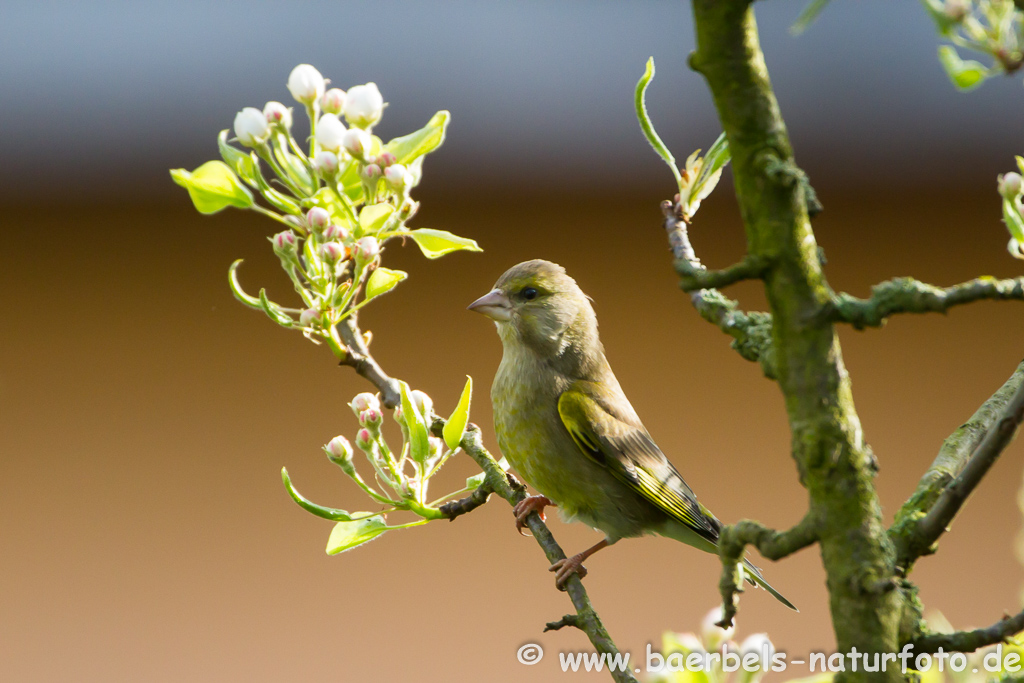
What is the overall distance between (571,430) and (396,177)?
1312 millimetres

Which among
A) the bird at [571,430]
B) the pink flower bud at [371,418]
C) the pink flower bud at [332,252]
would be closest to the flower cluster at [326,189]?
the pink flower bud at [332,252]

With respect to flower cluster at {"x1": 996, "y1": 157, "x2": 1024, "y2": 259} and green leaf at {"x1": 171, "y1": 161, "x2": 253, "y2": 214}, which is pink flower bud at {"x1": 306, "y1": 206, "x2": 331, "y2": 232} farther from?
flower cluster at {"x1": 996, "y1": 157, "x2": 1024, "y2": 259}

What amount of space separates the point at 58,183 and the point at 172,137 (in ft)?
2.18

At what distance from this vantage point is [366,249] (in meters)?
1.44

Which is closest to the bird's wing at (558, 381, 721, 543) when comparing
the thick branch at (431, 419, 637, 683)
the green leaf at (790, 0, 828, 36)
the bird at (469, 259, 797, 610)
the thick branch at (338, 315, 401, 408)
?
the bird at (469, 259, 797, 610)

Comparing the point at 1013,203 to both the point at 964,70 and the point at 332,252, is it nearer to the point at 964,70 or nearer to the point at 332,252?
the point at 964,70

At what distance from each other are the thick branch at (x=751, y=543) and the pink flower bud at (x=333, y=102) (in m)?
1.02

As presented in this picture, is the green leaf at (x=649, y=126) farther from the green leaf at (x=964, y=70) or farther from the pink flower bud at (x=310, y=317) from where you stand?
the pink flower bud at (x=310, y=317)

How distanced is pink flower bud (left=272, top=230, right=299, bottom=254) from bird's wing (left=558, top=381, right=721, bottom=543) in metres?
1.30

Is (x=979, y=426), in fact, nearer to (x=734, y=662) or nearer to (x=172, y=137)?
(x=734, y=662)

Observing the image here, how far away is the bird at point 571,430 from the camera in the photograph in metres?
2.57

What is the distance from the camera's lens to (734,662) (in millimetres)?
1170

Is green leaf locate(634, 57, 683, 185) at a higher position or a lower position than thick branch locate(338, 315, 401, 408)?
higher

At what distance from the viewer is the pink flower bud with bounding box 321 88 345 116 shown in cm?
155
